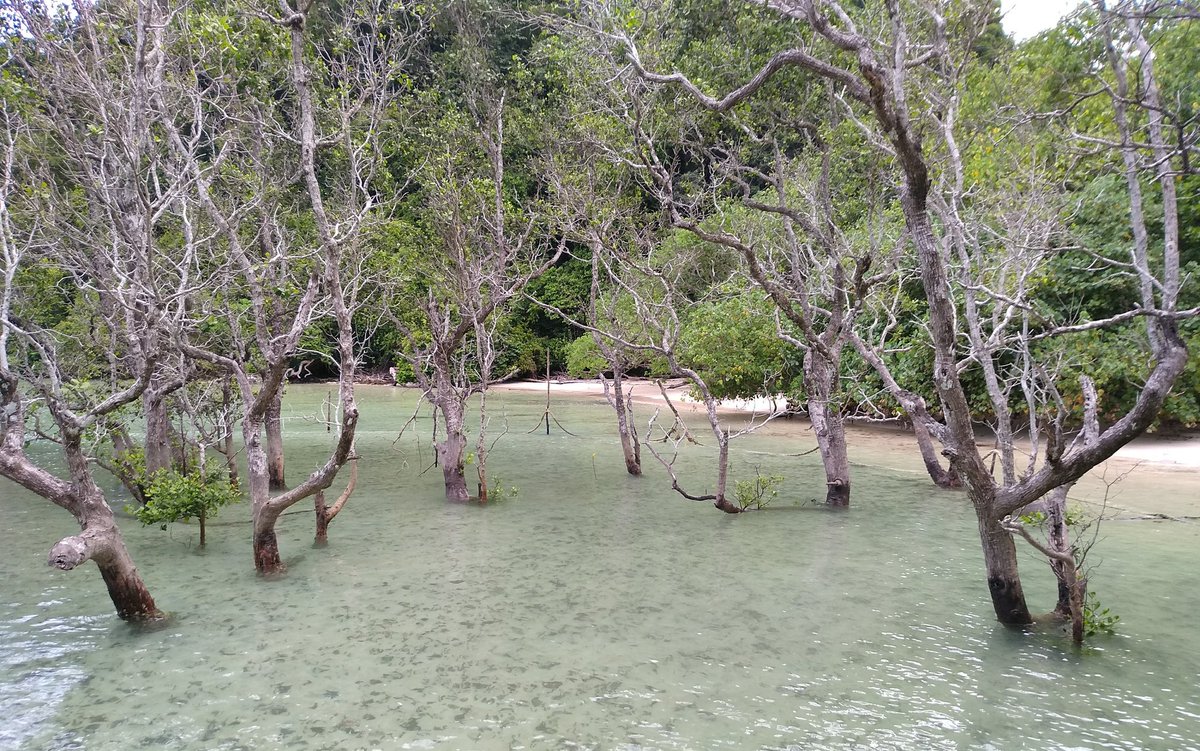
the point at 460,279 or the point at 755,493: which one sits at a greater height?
the point at 460,279

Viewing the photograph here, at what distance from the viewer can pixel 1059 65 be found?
9539mm

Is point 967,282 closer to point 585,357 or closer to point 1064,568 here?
point 1064,568

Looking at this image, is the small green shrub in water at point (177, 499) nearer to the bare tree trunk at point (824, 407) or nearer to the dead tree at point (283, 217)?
the dead tree at point (283, 217)

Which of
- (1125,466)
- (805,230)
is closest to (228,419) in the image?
(805,230)

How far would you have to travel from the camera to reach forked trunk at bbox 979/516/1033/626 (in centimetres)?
611

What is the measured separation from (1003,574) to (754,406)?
56.1ft

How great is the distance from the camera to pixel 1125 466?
48.2 feet

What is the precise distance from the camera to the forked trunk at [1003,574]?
6109 millimetres

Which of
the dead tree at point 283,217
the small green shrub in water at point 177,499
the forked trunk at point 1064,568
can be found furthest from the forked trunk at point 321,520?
the forked trunk at point 1064,568

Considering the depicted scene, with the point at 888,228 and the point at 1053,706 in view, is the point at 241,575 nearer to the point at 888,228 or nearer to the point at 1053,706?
the point at 1053,706

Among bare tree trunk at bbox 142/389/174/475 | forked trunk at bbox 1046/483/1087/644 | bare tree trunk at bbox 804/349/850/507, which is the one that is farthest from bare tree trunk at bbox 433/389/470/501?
forked trunk at bbox 1046/483/1087/644

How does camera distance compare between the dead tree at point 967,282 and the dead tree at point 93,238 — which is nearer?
the dead tree at point 967,282

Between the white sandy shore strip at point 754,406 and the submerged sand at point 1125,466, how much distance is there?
2cm

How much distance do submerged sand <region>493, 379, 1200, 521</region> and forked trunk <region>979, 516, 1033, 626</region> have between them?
125 cm
